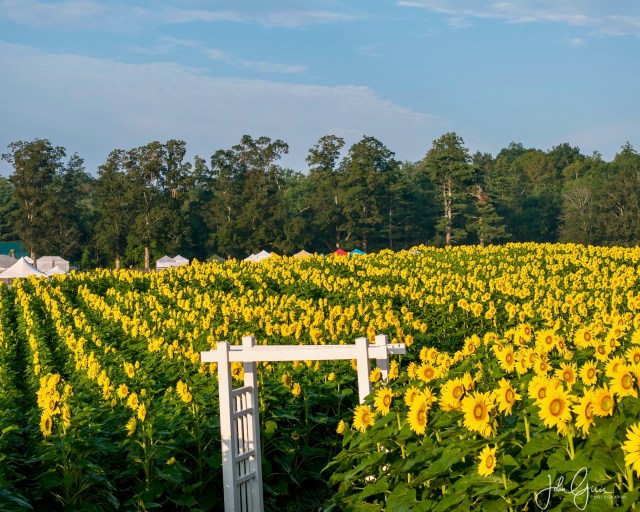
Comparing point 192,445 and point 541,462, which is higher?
point 541,462

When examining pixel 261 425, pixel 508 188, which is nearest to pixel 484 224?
pixel 508 188

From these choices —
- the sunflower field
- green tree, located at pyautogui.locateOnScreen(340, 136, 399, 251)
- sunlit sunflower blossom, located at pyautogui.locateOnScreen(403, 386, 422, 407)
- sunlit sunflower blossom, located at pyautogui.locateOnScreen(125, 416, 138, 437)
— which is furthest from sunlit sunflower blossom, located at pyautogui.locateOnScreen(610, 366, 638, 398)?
green tree, located at pyautogui.locateOnScreen(340, 136, 399, 251)

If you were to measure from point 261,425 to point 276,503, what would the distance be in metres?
0.81

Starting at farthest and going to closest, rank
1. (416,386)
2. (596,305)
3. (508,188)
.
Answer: (508,188) → (596,305) → (416,386)

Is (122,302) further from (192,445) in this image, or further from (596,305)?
(192,445)

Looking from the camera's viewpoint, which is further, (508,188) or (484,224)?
(508,188)

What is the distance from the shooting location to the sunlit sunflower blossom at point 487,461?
188 inches

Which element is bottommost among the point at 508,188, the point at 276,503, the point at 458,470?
the point at 276,503

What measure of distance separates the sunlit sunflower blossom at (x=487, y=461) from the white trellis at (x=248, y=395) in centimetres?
268

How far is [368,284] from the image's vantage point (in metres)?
22.7

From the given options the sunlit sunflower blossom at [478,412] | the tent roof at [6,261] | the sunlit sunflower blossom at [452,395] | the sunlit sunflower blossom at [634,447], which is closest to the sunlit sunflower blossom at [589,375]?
the sunlit sunflower blossom at [478,412]

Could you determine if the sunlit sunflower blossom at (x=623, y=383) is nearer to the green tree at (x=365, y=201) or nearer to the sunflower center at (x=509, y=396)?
the sunflower center at (x=509, y=396)

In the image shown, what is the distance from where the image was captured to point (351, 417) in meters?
10.2

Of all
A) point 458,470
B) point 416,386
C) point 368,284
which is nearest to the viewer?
point 458,470
